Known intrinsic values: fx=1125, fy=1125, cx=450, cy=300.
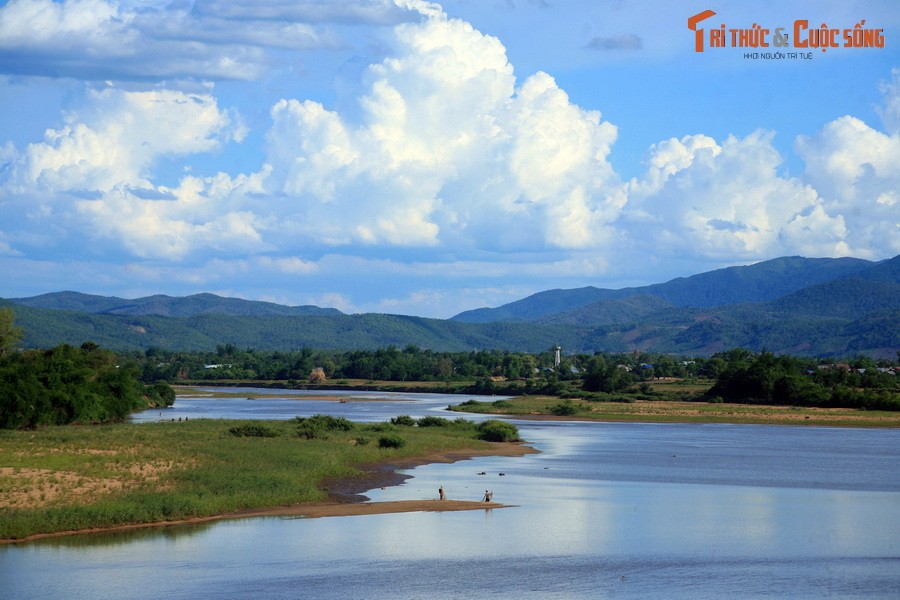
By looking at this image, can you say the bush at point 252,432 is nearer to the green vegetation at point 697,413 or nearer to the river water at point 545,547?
the river water at point 545,547

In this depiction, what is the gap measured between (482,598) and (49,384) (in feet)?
161

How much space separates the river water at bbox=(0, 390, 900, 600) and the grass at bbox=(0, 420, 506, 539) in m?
1.47

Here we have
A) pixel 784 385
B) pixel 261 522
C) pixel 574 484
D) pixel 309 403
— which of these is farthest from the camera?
pixel 309 403

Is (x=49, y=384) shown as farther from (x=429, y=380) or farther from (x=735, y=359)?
(x=429, y=380)

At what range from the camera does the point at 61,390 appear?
232ft

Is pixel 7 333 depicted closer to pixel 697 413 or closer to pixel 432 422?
pixel 432 422

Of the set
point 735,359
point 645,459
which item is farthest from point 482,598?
point 735,359

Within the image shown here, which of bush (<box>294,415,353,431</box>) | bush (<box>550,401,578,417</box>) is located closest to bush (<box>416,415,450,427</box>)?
bush (<box>294,415,353,431</box>)

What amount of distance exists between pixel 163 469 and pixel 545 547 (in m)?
18.9

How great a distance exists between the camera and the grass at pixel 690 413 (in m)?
99.9

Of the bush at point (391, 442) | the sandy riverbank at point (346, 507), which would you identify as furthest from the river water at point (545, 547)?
the bush at point (391, 442)

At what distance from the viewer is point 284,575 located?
105ft

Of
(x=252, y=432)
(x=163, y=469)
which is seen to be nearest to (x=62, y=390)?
(x=252, y=432)

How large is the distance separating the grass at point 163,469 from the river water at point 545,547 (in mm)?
1468
